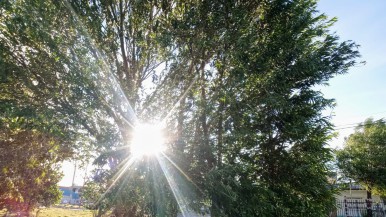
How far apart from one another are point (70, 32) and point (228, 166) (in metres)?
7.59

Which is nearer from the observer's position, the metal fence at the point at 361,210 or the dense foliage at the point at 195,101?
the dense foliage at the point at 195,101

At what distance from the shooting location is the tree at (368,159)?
22.4m

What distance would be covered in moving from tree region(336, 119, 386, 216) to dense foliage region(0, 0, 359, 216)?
1462cm

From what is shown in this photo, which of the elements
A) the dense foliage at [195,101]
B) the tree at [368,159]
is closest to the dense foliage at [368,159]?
the tree at [368,159]

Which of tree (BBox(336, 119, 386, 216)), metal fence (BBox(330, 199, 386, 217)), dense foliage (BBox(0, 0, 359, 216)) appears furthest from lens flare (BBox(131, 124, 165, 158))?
tree (BBox(336, 119, 386, 216))

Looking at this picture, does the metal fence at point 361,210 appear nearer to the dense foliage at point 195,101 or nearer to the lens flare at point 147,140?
the dense foliage at point 195,101

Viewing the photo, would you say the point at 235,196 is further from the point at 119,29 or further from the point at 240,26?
the point at 119,29

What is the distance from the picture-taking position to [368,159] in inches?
902

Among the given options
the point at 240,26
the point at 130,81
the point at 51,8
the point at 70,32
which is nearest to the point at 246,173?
the point at 240,26

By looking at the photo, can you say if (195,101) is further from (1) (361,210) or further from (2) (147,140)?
(1) (361,210)

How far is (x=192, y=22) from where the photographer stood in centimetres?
998

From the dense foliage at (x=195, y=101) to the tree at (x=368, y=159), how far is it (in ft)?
48.0

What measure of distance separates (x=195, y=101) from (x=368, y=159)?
800 inches

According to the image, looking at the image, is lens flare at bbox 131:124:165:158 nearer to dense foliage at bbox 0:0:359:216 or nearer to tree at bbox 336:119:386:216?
dense foliage at bbox 0:0:359:216
